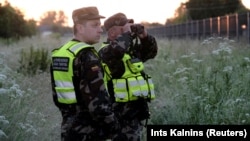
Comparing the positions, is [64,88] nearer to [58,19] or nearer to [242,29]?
[242,29]

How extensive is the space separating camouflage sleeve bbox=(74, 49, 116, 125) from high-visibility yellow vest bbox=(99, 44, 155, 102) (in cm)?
94

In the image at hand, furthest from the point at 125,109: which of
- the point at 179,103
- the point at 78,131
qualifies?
the point at 179,103

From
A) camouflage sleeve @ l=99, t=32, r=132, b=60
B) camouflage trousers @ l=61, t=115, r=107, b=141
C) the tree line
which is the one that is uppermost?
camouflage sleeve @ l=99, t=32, r=132, b=60

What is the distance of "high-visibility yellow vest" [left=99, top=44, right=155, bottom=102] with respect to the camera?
513 cm

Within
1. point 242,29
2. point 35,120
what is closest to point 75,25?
point 35,120

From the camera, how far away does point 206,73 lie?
30.8ft

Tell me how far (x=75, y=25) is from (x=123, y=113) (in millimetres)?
1263

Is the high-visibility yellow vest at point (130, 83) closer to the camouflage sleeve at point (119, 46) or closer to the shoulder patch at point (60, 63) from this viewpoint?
the camouflage sleeve at point (119, 46)

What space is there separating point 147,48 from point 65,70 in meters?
1.53

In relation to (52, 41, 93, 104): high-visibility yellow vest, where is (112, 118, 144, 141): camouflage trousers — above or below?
below

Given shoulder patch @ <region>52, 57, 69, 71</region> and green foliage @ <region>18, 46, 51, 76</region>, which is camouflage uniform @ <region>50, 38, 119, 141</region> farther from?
green foliage @ <region>18, 46, 51, 76</region>

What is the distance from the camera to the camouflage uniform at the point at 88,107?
13.6 feet

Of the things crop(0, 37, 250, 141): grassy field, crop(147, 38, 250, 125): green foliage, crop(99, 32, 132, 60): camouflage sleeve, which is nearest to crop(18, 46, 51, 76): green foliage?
crop(0, 37, 250, 141): grassy field

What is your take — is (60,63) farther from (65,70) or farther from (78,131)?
(78,131)
